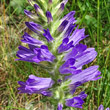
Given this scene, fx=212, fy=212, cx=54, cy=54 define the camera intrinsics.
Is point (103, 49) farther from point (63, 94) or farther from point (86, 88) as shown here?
point (63, 94)

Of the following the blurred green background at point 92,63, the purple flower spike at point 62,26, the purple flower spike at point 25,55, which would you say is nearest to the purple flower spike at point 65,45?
the purple flower spike at point 62,26

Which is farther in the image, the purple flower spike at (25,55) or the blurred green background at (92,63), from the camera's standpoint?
the blurred green background at (92,63)

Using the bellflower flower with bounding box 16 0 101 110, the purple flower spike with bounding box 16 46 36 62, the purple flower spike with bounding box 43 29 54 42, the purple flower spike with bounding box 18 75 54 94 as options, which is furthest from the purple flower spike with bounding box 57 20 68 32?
the purple flower spike with bounding box 18 75 54 94

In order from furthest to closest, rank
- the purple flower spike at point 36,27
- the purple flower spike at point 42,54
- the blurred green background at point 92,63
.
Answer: the blurred green background at point 92,63, the purple flower spike at point 36,27, the purple flower spike at point 42,54

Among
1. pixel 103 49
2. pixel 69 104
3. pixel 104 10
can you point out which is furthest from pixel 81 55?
pixel 104 10

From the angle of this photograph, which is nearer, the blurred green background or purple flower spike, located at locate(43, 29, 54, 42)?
purple flower spike, located at locate(43, 29, 54, 42)

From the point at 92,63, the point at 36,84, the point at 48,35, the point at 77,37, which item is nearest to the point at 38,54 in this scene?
the point at 48,35

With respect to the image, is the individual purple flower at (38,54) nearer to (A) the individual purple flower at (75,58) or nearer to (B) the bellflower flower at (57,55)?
(B) the bellflower flower at (57,55)

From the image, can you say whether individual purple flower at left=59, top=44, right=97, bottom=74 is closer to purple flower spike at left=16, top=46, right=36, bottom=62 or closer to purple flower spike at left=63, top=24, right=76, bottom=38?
purple flower spike at left=63, top=24, right=76, bottom=38

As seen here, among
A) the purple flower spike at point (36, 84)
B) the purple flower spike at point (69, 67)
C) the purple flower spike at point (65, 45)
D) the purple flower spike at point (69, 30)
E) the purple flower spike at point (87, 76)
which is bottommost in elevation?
the purple flower spike at point (36, 84)
